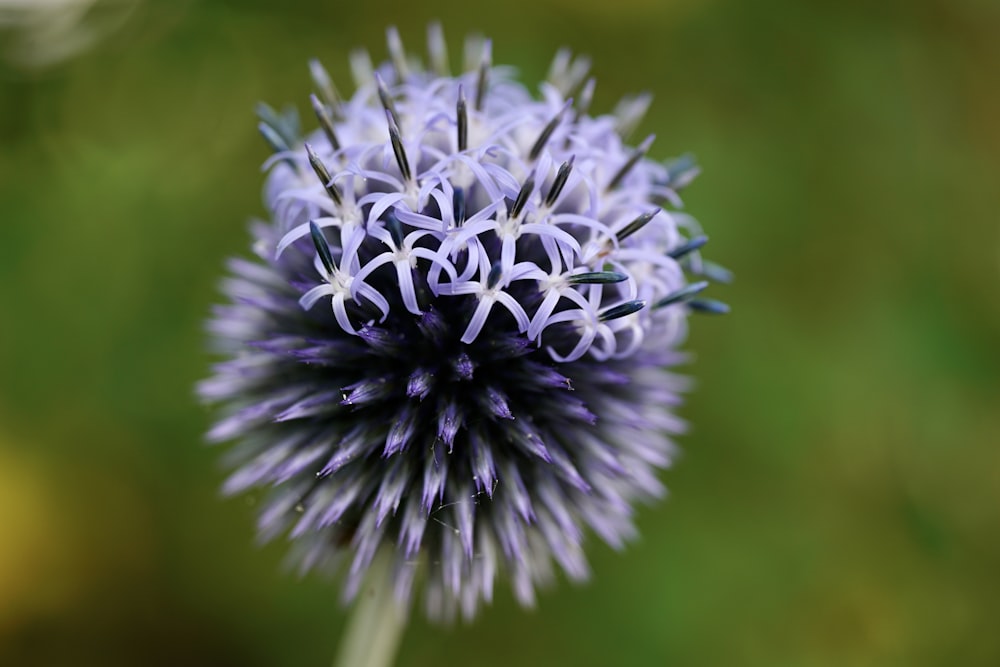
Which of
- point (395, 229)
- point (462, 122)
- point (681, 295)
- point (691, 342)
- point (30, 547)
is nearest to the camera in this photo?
point (395, 229)

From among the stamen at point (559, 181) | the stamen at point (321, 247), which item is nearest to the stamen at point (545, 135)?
the stamen at point (559, 181)

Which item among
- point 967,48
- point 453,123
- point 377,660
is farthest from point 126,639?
point 967,48

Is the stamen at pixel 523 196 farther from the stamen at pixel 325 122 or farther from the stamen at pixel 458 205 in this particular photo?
the stamen at pixel 325 122

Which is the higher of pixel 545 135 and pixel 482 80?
pixel 482 80

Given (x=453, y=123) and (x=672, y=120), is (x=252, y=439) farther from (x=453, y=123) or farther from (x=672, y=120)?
(x=672, y=120)

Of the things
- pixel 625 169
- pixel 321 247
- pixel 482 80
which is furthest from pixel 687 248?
pixel 321 247

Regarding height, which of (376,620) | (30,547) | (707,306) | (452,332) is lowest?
(30,547)

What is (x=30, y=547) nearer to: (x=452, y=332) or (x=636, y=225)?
(x=452, y=332)
